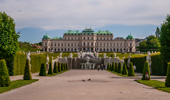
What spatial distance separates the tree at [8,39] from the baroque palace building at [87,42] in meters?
103

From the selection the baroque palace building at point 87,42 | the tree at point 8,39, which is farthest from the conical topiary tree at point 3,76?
the baroque palace building at point 87,42

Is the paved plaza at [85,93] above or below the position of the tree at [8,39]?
below

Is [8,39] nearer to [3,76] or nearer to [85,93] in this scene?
[3,76]

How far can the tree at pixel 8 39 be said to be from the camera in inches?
866

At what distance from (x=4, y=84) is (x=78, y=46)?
385ft

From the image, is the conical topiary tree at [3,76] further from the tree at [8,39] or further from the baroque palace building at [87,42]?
the baroque palace building at [87,42]

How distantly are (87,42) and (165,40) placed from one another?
10584 cm

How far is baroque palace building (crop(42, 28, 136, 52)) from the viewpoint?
4978 inches

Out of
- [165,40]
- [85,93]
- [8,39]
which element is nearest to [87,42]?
[8,39]

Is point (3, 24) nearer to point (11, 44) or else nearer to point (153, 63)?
point (11, 44)

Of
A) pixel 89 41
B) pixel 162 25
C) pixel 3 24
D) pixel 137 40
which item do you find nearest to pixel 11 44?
pixel 3 24

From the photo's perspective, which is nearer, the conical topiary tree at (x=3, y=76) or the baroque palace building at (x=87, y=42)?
the conical topiary tree at (x=3, y=76)

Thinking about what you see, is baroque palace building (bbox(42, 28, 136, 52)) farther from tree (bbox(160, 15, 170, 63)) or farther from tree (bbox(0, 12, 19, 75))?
tree (bbox(160, 15, 170, 63))

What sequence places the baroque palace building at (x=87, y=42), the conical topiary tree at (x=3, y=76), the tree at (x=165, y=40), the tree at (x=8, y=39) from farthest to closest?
the baroque palace building at (x=87, y=42)
the tree at (x=8, y=39)
the tree at (x=165, y=40)
the conical topiary tree at (x=3, y=76)
